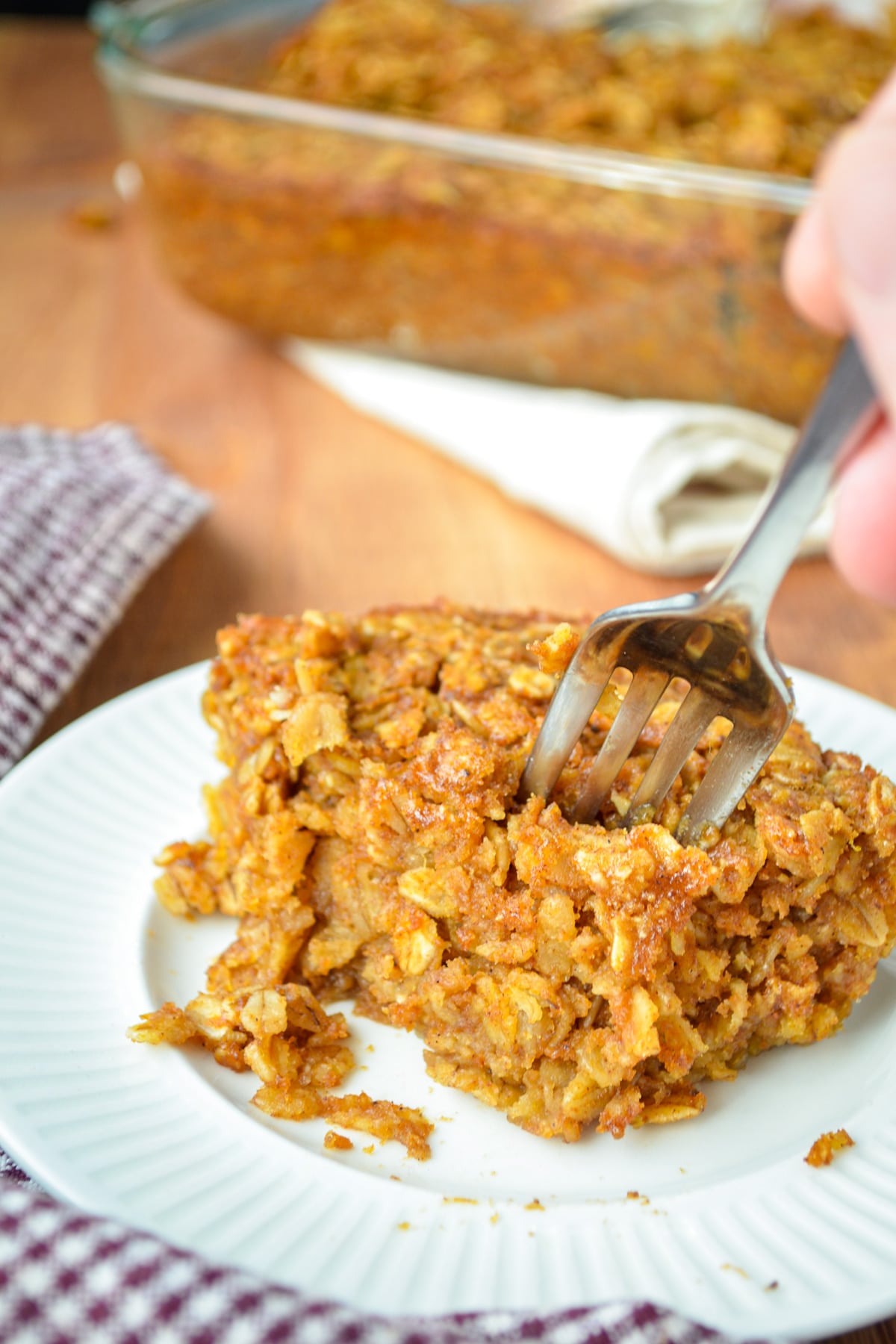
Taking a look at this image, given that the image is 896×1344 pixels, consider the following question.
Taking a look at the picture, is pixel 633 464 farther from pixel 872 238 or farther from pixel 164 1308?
pixel 164 1308

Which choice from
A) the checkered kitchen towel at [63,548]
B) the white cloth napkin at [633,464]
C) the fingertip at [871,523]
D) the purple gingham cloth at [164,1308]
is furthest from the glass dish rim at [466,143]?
the purple gingham cloth at [164,1308]

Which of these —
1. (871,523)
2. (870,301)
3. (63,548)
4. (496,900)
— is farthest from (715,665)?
(63,548)

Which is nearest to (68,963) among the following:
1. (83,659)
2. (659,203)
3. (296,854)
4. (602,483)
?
(296,854)

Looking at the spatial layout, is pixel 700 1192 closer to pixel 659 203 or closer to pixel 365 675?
pixel 365 675

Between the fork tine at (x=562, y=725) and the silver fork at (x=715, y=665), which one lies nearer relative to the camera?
the silver fork at (x=715, y=665)

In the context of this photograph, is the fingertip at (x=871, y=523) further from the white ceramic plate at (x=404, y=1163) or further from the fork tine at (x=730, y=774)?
the white ceramic plate at (x=404, y=1163)

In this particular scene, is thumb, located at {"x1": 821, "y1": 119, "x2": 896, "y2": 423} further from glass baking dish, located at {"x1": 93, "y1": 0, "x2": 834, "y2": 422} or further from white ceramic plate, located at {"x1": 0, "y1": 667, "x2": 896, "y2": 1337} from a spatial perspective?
glass baking dish, located at {"x1": 93, "y1": 0, "x2": 834, "y2": 422}
